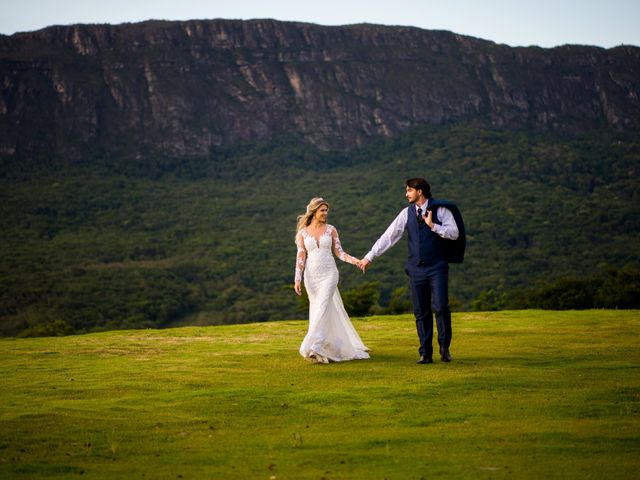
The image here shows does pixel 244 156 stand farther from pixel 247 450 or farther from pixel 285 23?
pixel 247 450

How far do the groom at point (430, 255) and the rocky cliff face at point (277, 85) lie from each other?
504 ft

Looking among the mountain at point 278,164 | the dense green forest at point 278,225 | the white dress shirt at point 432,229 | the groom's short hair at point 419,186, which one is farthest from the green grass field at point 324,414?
the mountain at point 278,164

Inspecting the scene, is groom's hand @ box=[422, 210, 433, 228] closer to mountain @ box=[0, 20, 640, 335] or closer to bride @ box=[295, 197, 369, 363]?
bride @ box=[295, 197, 369, 363]

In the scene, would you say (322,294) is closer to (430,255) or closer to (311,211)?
(311,211)

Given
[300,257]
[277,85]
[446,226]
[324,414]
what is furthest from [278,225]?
[324,414]

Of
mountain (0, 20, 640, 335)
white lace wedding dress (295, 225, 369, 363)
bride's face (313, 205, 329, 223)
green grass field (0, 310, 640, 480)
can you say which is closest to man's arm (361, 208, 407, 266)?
white lace wedding dress (295, 225, 369, 363)

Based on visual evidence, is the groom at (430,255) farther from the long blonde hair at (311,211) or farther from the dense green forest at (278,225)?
the dense green forest at (278,225)

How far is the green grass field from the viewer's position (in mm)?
7641

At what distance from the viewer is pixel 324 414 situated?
31.8 feet

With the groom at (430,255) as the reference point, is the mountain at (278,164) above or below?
above

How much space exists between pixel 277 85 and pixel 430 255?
185478mm

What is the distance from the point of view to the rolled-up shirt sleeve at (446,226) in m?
13.3

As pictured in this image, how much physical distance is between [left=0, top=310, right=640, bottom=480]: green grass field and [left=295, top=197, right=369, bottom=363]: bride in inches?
15.0

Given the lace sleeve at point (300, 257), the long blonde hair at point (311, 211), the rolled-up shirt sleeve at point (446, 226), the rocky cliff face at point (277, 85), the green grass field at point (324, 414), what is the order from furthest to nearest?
the rocky cliff face at point (277, 85) → the long blonde hair at point (311, 211) → the lace sleeve at point (300, 257) → the rolled-up shirt sleeve at point (446, 226) → the green grass field at point (324, 414)
